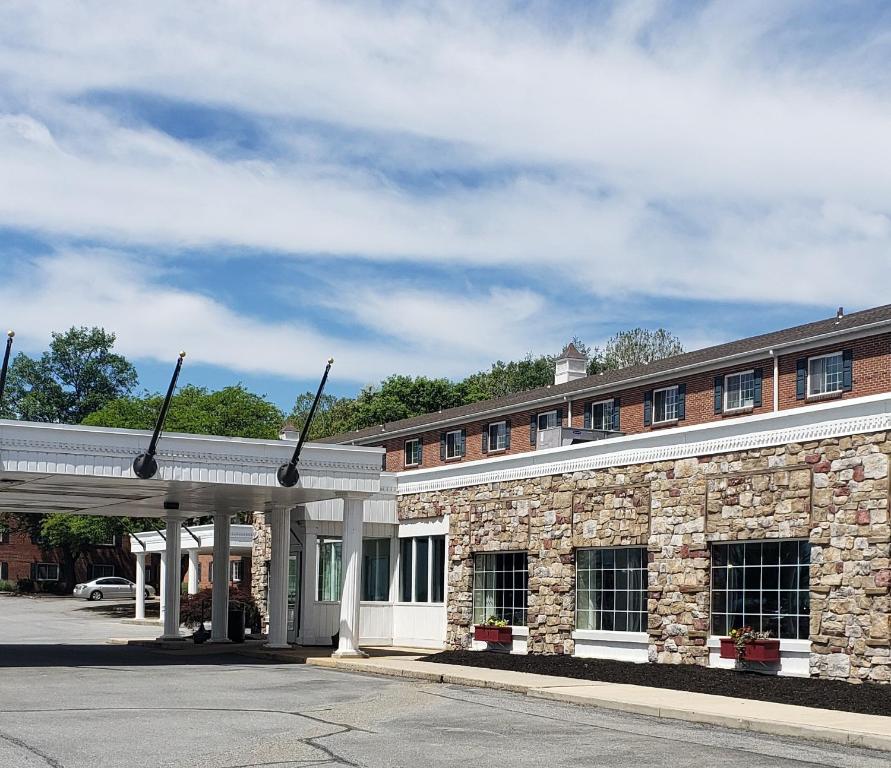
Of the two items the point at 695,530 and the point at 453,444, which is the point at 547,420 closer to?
the point at 453,444

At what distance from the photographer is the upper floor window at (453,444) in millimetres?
56119

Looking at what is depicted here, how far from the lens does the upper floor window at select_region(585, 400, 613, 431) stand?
1876 inches

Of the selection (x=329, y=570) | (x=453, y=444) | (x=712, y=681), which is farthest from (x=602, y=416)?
(x=712, y=681)

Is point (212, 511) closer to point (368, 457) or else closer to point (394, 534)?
point (394, 534)

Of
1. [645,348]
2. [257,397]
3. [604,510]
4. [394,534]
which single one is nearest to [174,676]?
[604,510]

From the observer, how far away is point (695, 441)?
23156 millimetres

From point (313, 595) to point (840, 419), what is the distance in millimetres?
16883

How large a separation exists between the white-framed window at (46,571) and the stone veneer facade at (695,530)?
217 ft

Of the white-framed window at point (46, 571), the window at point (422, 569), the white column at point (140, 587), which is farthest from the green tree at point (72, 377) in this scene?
the window at point (422, 569)

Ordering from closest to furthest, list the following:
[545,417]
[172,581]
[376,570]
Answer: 1. [376,570]
2. [172,581]
3. [545,417]

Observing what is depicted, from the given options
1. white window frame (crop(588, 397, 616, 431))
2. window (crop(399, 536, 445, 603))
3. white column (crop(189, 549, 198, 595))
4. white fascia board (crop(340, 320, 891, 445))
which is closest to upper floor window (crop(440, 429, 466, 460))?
white fascia board (crop(340, 320, 891, 445))

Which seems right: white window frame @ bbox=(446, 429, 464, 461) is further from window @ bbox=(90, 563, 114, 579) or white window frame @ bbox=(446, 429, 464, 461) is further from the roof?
window @ bbox=(90, 563, 114, 579)

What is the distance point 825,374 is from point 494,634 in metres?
16.4

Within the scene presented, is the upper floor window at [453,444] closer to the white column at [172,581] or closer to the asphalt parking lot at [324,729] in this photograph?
the white column at [172,581]
